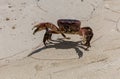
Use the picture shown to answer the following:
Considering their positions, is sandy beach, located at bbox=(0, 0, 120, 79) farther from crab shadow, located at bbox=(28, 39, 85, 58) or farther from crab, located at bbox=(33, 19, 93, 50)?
crab, located at bbox=(33, 19, 93, 50)

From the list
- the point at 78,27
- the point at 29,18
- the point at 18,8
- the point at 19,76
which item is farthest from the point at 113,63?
the point at 18,8

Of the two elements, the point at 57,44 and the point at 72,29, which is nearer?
the point at 72,29

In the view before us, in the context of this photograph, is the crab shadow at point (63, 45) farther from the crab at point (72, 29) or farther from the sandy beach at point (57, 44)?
the crab at point (72, 29)

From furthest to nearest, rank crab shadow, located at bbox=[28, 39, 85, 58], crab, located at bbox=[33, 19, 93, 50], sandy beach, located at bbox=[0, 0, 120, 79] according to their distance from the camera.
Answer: crab shadow, located at bbox=[28, 39, 85, 58], crab, located at bbox=[33, 19, 93, 50], sandy beach, located at bbox=[0, 0, 120, 79]

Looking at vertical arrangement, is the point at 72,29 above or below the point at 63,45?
above

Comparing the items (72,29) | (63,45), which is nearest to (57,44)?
(63,45)

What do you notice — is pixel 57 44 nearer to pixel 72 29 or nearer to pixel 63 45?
pixel 63 45

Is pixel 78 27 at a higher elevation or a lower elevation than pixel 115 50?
higher

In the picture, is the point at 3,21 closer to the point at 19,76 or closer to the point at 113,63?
the point at 19,76

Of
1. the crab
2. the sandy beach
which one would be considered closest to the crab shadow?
the sandy beach
